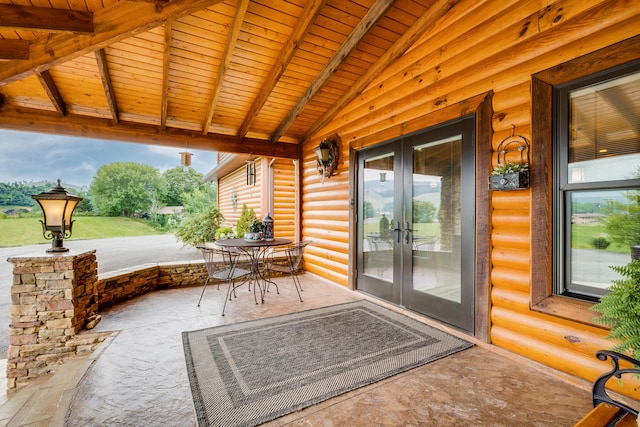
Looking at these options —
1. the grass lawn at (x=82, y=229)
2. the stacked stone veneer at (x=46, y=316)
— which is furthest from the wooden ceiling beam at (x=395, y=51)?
the grass lawn at (x=82, y=229)

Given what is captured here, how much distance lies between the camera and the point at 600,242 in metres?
1.97

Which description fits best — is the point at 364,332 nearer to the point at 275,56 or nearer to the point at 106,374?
the point at 106,374

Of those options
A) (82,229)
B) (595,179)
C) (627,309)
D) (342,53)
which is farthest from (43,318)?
(82,229)

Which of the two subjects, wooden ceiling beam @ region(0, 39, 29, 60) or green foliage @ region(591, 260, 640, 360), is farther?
wooden ceiling beam @ region(0, 39, 29, 60)

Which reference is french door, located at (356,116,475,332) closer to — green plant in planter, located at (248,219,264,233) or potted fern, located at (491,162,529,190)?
potted fern, located at (491,162,529,190)

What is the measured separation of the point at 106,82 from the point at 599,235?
5.14m

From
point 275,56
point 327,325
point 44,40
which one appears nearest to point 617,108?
point 327,325

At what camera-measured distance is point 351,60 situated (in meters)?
3.66

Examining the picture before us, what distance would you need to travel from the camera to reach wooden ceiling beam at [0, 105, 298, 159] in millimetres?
3729

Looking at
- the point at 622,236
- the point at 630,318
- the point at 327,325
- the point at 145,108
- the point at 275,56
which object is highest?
the point at 275,56

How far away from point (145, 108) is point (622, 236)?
549cm

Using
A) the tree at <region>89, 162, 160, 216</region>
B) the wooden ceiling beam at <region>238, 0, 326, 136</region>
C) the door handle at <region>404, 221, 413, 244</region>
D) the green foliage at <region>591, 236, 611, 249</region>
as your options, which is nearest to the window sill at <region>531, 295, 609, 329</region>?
the green foliage at <region>591, 236, 611, 249</region>

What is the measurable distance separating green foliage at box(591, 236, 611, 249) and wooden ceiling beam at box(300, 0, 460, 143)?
8.21 ft

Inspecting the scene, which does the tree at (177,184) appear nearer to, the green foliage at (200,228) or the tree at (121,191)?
the tree at (121,191)
